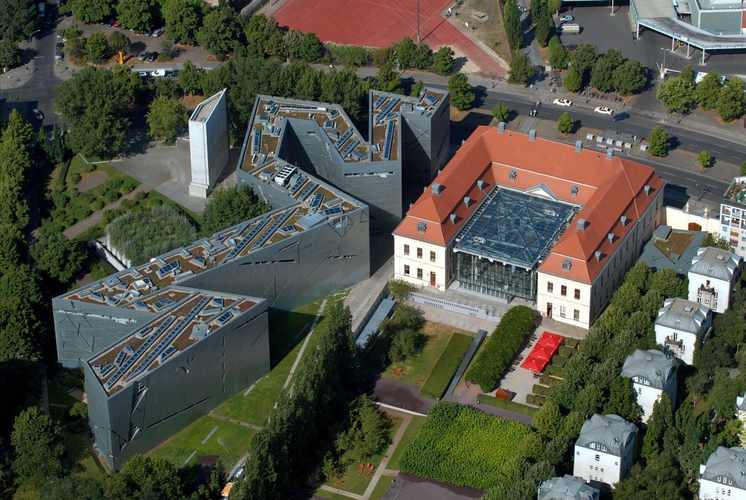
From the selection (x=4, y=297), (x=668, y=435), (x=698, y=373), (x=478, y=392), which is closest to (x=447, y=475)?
(x=478, y=392)

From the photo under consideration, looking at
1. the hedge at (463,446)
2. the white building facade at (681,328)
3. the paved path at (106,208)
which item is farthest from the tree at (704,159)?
the paved path at (106,208)

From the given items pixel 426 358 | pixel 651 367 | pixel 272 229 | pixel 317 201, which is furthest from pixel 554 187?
pixel 272 229

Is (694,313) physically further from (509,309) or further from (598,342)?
(509,309)

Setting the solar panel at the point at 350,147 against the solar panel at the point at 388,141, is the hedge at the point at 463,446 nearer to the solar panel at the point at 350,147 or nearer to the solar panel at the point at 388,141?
the solar panel at the point at 388,141

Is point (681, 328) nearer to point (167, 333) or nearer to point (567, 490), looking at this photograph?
point (567, 490)

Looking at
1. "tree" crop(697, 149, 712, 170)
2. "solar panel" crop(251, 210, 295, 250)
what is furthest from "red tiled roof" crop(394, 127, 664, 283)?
"tree" crop(697, 149, 712, 170)

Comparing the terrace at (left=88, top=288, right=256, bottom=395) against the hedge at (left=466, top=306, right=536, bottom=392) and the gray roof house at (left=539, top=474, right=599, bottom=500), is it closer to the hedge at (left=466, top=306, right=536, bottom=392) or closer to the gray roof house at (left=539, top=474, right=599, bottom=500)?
the hedge at (left=466, top=306, right=536, bottom=392)
